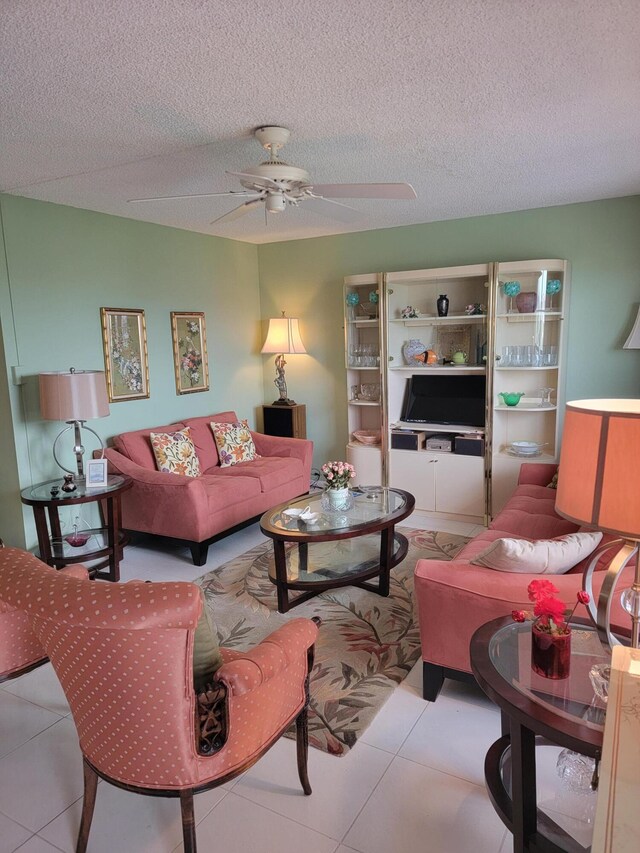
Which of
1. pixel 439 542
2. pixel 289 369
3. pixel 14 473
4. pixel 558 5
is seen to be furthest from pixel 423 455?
pixel 558 5

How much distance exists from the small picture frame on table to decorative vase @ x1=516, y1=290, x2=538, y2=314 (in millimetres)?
3488

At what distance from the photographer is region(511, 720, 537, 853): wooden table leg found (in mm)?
1563

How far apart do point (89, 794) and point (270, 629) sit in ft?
4.81

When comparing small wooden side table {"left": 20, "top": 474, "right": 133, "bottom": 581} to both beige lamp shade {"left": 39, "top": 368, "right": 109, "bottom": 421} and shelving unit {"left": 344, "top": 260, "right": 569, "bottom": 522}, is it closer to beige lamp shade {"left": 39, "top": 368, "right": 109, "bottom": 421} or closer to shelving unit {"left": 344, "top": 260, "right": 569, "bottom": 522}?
beige lamp shade {"left": 39, "top": 368, "right": 109, "bottom": 421}

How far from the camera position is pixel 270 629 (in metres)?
3.17

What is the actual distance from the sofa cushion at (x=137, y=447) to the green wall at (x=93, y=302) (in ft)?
0.57

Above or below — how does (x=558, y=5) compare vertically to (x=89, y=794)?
above

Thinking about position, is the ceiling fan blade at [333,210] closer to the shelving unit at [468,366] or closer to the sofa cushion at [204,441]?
the shelving unit at [468,366]

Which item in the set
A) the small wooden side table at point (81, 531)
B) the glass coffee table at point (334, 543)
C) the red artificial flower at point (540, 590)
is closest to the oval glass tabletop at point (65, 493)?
the small wooden side table at point (81, 531)

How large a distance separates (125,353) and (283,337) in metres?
1.68

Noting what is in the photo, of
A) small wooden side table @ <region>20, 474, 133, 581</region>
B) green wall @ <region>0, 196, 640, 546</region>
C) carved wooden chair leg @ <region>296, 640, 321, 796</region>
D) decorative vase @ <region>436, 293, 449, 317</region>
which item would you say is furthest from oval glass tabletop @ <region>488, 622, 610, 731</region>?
decorative vase @ <region>436, 293, 449, 317</region>

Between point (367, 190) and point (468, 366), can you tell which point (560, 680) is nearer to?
point (367, 190)

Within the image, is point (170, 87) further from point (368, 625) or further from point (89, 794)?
point (368, 625)

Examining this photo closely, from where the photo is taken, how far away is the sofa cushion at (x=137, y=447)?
4456mm
